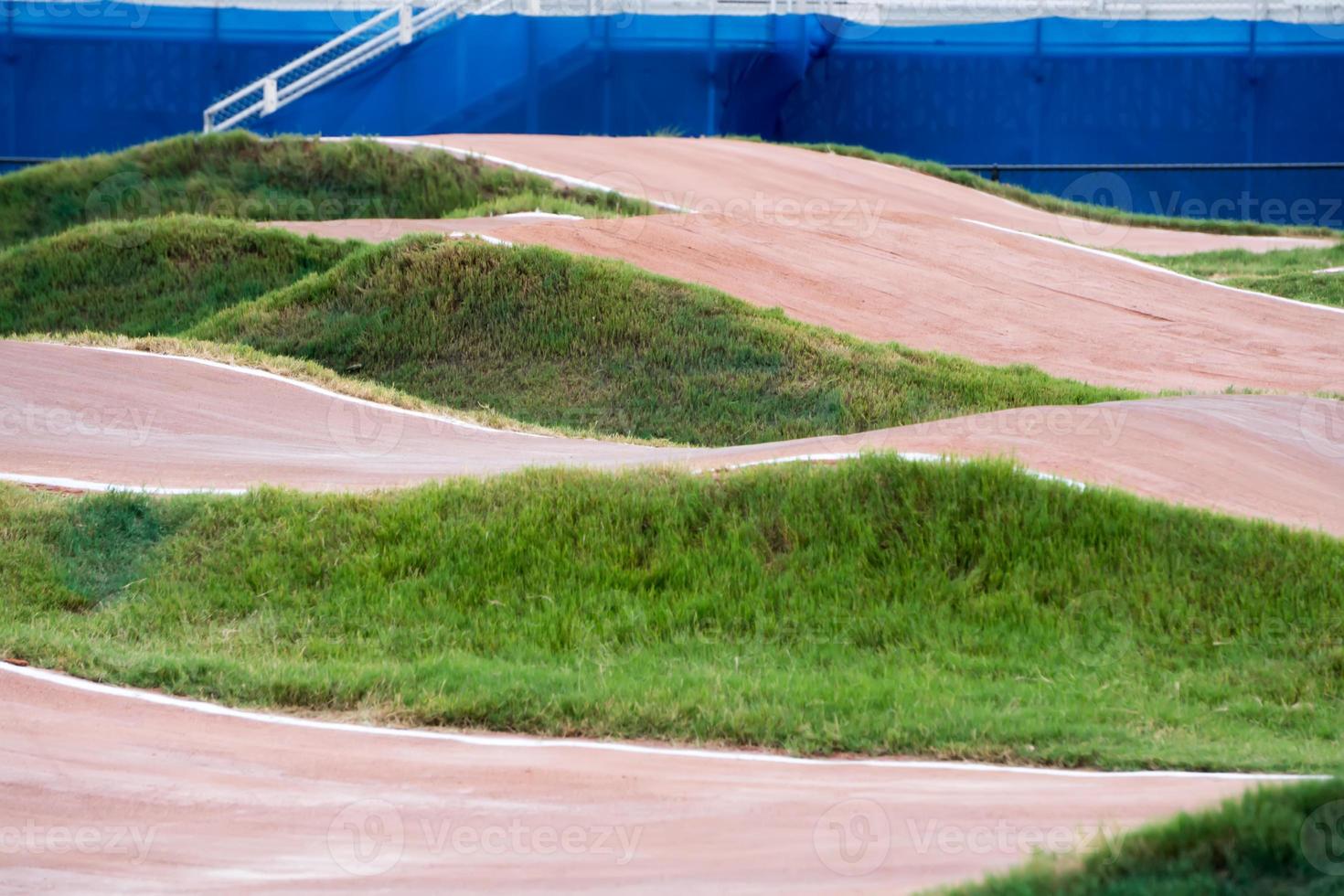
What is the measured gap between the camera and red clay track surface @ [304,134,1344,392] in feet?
46.0

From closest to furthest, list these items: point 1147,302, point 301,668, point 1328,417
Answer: point 301,668 → point 1328,417 → point 1147,302

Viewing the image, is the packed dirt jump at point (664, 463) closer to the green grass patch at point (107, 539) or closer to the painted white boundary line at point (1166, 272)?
the painted white boundary line at point (1166, 272)

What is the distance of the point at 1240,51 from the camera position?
96.3 feet

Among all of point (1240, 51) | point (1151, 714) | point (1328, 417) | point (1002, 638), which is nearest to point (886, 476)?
point (1002, 638)

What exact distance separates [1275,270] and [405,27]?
17.1 metres

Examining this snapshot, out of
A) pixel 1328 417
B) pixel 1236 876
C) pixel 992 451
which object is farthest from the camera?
pixel 1328 417

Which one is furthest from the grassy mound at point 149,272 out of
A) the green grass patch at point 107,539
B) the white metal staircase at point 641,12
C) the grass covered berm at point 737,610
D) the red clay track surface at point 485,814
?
the white metal staircase at point 641,12

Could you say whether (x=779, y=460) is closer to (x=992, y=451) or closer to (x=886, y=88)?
(x=992, y=451)

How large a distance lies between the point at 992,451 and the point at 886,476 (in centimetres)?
88

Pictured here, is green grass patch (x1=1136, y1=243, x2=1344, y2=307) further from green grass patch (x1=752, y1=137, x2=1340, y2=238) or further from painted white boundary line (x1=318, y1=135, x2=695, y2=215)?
painted white boundary line (x1=318, y1=135, x2=695, y2=215)

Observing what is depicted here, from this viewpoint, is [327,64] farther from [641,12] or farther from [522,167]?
[522,167]

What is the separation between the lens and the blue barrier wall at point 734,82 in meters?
28.8

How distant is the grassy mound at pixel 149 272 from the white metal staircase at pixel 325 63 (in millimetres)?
10834

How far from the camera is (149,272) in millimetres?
16828
